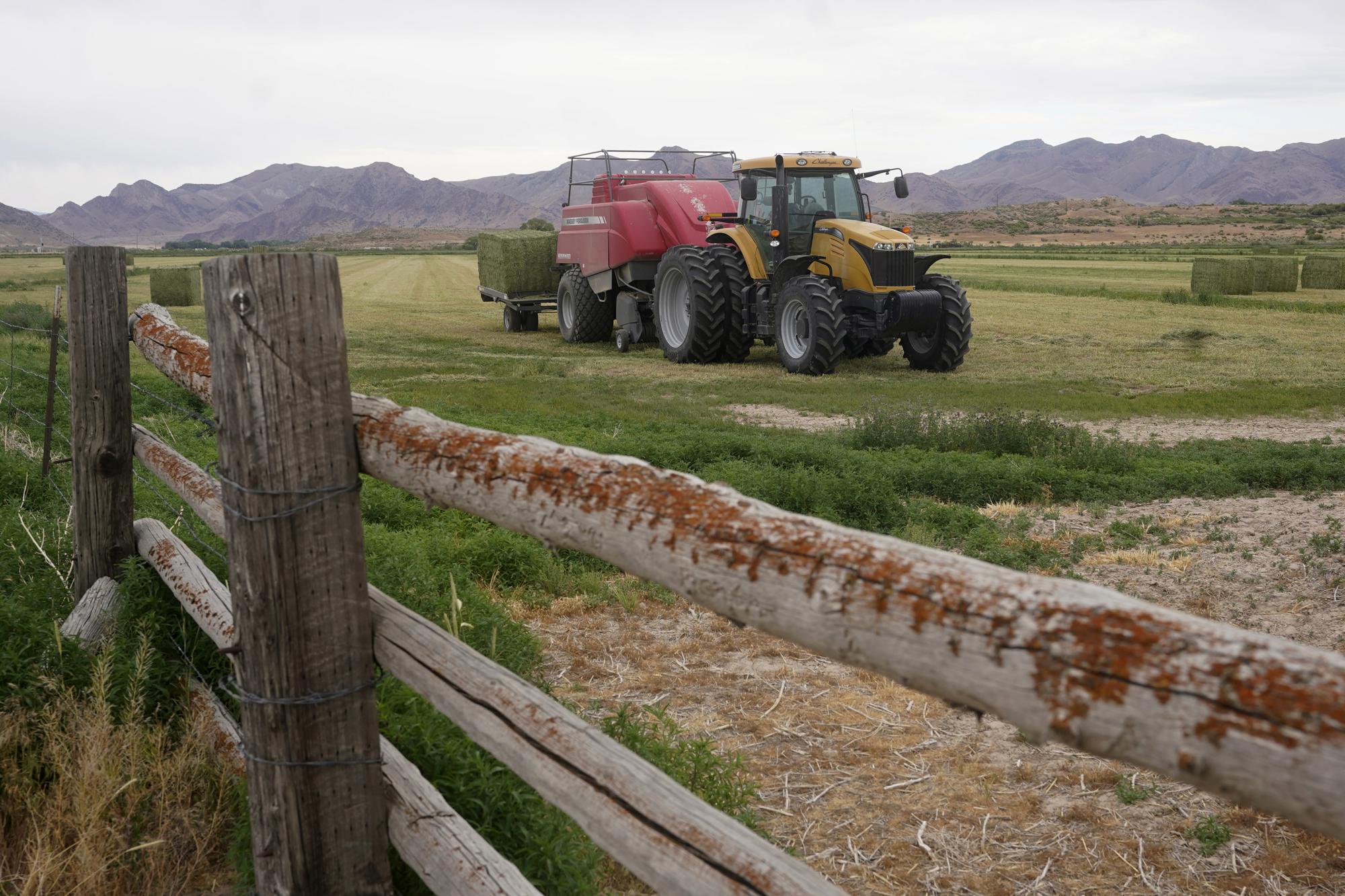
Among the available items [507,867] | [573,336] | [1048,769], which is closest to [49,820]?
[507,867]

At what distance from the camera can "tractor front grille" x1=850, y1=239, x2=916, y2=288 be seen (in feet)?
47.7

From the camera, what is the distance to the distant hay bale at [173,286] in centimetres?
2834

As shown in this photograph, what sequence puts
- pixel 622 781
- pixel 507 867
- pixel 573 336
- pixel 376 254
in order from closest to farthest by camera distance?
pixel 622 781, pixel 507 867, pixel 573 336, pixel 376 254

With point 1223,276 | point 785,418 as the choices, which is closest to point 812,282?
point 785,418

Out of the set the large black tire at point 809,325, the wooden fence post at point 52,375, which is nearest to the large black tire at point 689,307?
the large black tire at point 809,325

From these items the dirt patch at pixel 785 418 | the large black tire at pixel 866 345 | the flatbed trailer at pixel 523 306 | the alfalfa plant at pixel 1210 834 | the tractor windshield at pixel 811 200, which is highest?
the tractor windshield at pixel 811 200

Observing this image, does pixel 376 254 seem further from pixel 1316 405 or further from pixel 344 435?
pixel 344 435

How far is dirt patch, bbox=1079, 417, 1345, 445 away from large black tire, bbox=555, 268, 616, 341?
10084mm

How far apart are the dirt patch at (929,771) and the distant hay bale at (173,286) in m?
25.9

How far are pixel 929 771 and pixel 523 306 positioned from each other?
18936 mm

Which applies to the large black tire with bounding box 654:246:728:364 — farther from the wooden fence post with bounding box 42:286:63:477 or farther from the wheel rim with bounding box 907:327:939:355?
the wooden fence post with bounding box 42:286:63:477

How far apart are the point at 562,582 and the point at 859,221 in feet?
34.5

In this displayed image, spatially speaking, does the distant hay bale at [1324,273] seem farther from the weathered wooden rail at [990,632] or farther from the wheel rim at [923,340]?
the weathered wooden rail at [990,632]

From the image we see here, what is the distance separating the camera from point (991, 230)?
3578 inches
